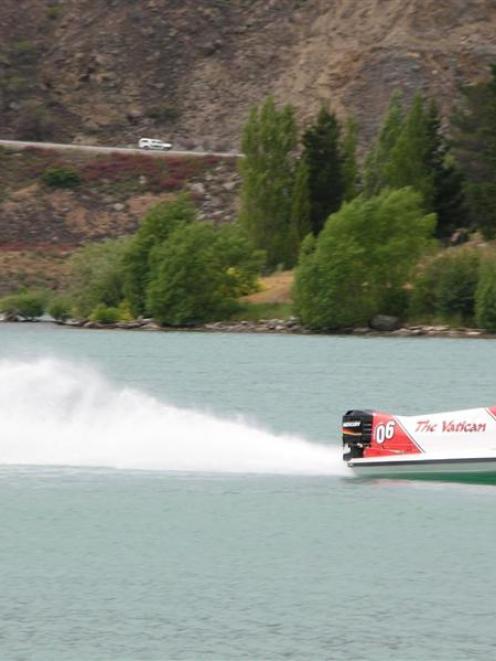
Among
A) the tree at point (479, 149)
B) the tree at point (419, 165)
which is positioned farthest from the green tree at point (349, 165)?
the tree at point (479, 149)

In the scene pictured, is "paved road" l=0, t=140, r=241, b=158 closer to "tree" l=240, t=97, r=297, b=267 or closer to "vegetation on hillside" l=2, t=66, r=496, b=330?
"vegetation on hillside" l=2, t=66, r=496, b=330

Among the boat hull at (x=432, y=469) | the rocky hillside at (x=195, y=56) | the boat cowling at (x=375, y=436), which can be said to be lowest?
the boat hull at (x=432, y=469)

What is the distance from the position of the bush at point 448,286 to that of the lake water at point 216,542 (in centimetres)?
3162

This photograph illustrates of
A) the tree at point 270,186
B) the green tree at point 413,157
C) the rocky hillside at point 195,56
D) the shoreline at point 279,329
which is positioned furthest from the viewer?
the rocky hillside at point 195,56

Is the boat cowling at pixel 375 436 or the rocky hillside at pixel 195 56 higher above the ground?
the rocky hillside at pixel 195 56

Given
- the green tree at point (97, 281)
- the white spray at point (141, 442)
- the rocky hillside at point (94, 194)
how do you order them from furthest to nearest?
the rocky hillside at point (94, 194) → the green tree at point (97, 281) → the white spray at point (141, 442)

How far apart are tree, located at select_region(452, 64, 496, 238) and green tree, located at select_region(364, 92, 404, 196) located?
3.42 meters

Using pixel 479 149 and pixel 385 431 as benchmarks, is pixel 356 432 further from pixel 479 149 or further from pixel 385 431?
pixel 479 149

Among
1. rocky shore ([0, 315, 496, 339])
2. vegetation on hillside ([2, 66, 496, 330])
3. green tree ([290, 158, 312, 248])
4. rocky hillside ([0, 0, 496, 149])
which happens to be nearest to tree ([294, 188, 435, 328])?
vegetation on hillside ([2, 66, 496, 330])

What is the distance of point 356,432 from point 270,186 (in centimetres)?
5220

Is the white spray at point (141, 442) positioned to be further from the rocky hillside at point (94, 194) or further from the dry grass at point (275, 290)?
the rocky hillside at point (94, 194)

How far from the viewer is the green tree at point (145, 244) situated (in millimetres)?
74688

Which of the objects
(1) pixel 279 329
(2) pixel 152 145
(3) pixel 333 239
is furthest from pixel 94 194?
(3) pixel 333 239

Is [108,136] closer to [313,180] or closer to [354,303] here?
[313,180]
